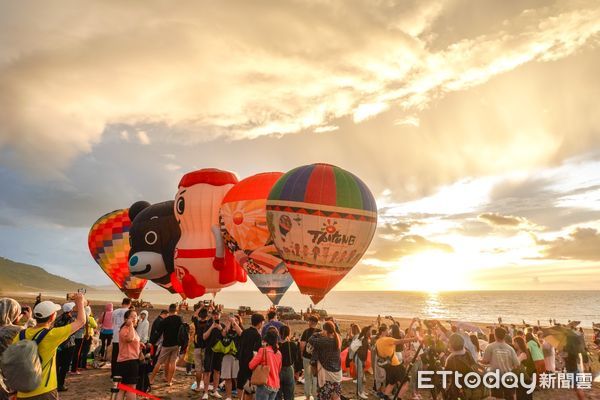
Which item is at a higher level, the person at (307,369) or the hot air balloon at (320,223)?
the hot air balloon at (320,223)

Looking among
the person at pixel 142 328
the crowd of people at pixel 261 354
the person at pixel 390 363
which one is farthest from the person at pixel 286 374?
the person at pixel 142 328

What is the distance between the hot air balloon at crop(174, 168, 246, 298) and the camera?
2186 cm

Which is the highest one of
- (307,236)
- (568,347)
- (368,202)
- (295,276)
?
(368,202)

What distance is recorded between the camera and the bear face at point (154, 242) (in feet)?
77.5

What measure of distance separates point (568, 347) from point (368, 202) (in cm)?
981

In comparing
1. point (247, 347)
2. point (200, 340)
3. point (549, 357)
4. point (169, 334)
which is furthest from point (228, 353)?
point (549, 357)

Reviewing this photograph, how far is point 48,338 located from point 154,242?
19.5 meters

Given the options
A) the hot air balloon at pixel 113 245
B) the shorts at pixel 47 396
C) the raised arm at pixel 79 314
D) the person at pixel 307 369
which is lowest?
the person at pixel 307 369

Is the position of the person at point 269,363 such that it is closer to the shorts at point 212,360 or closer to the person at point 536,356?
the shorts at point 212,360

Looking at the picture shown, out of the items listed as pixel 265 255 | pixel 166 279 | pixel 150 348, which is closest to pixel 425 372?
pixel 150 348

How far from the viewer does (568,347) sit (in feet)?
35.1

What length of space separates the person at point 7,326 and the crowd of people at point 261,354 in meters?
0.01

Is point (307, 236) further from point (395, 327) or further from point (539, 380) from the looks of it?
point (539, 380)

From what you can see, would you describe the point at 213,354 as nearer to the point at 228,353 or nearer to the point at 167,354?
the point at 228,353
